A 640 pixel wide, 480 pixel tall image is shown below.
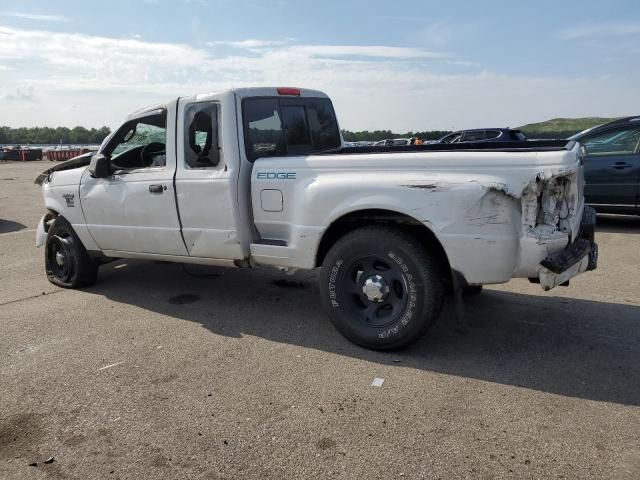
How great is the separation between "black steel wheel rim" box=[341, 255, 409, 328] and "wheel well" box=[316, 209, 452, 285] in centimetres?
29

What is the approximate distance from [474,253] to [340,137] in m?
2.60

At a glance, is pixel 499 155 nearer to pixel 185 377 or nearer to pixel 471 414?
pixel 471 414

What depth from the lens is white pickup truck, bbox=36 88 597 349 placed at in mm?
3496

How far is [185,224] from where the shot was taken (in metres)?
4.80

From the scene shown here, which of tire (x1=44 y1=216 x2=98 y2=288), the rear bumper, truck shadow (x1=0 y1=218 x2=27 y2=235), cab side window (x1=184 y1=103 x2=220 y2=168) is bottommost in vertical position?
truck shadow (x1=0 y1=218 x2=27 y2=235)

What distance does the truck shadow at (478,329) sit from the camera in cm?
360

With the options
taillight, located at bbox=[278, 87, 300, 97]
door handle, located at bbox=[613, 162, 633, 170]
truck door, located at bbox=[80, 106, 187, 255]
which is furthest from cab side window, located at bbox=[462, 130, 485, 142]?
truck door, located at bbox=[80, 106, 187, 255]

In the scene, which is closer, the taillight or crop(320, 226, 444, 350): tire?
crop(320, 226, 444, 350): tire

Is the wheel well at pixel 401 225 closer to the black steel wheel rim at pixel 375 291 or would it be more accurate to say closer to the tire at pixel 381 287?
the tire at pixel 381 287

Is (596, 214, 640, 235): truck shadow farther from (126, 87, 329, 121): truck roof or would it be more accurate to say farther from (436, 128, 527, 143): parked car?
(126, 87, 329, 121): truck roof

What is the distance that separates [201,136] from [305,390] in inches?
98.1

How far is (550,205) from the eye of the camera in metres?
3.52

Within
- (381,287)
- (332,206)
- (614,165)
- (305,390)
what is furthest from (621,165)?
(305,390)

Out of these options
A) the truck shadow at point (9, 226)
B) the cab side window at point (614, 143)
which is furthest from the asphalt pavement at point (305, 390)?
the truck shadow at point (9, 226)
